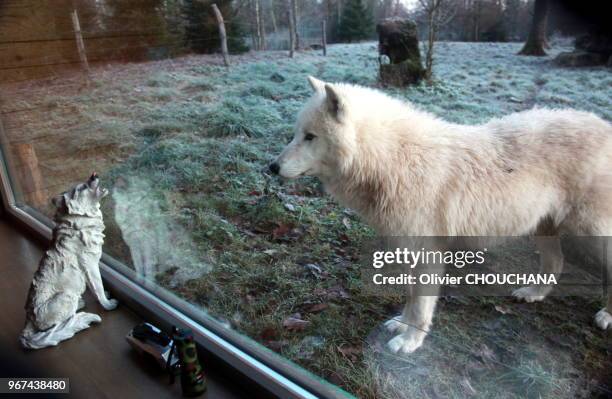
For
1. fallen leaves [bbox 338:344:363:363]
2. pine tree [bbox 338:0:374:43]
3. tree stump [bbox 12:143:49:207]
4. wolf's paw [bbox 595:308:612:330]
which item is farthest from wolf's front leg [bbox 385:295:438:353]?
tree stump [bbox 12:143:49:207]

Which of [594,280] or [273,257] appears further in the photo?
[273,257]

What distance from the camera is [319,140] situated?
132 centimetres

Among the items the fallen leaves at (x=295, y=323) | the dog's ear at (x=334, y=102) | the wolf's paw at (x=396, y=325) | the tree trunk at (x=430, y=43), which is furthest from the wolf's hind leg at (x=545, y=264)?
the fallen leaves at (x=295, y=323)

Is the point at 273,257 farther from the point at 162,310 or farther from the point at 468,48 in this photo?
the point at 468,48

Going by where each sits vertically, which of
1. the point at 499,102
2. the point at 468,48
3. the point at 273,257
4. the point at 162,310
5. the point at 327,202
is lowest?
the point at 162,310

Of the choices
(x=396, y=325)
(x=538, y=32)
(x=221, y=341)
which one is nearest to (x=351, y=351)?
(x=396, y=325)

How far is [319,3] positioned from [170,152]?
1.04 meters

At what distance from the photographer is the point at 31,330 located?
5.78ft

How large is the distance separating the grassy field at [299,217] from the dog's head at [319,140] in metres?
0.15

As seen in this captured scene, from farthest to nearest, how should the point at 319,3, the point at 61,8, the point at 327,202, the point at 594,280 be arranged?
the point at 61,8, the point at 327,202, the point at 319,3, the point at 594,280

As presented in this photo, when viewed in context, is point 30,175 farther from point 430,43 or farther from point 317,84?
point 430,43

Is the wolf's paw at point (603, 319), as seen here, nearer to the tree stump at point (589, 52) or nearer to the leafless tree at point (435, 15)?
the tree stump at point (589, 52)

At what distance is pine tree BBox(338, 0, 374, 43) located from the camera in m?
1.22

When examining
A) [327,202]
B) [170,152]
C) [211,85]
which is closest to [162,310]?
[170,152]
